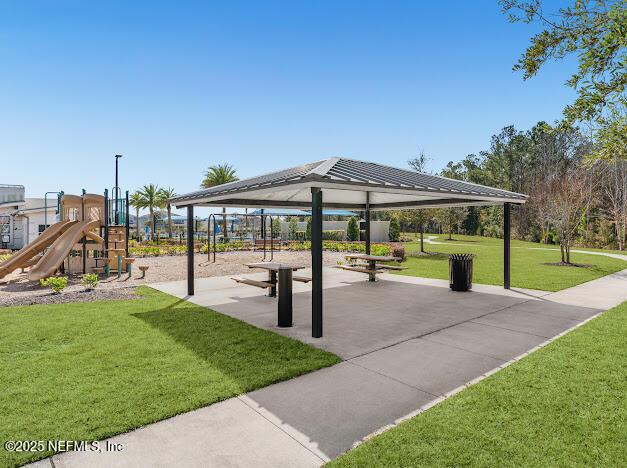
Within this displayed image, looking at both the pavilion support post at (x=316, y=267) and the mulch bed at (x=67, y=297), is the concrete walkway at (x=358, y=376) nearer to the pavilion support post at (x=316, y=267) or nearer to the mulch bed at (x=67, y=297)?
the pavilion support post at (x=316, y=267)

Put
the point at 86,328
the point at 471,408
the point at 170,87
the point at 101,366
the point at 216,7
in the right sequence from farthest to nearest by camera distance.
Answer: the point at 170,87
the point at 216,7
the point at 86,328
the point at 101,366
the point at 471,408

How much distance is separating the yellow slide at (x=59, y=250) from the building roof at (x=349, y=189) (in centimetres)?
606

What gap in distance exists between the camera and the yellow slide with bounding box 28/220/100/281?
1322cm

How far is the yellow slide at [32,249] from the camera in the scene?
13891mm

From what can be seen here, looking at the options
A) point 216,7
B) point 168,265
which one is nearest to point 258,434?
point 216,7

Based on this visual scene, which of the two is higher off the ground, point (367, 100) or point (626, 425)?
point (367, 100)

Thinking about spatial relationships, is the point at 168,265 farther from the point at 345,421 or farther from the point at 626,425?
the point at 626,425

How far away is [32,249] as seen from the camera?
48.7 ft

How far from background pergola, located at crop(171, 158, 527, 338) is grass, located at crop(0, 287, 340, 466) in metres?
1.63

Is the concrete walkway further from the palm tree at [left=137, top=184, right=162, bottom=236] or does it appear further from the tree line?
the palm tree at [left=137, top=184, right=162, bottom=236]

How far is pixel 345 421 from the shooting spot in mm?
3725

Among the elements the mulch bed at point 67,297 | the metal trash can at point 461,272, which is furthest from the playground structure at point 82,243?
the metal trash can at point 461,272

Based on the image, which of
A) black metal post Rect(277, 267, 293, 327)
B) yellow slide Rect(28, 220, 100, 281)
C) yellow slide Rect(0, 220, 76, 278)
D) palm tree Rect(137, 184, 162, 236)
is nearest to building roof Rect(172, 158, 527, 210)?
black metal post Rect(277, 267, 293, 327)

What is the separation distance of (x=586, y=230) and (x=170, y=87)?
124 ft
